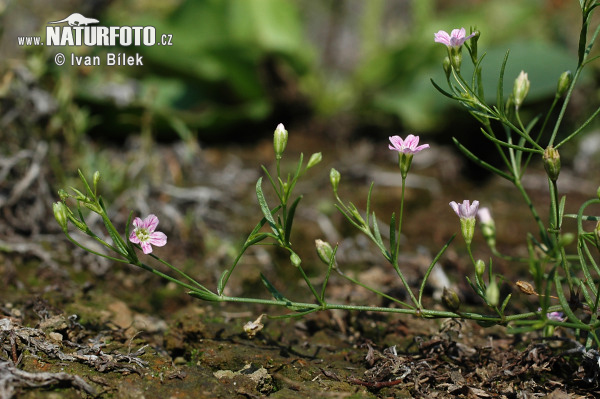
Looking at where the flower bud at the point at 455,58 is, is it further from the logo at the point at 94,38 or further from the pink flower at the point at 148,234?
the logo at the point at 94,38

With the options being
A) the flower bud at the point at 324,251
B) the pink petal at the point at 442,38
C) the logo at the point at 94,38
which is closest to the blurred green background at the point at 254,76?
the logo at the point at 94,38

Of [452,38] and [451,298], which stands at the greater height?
[452,38]

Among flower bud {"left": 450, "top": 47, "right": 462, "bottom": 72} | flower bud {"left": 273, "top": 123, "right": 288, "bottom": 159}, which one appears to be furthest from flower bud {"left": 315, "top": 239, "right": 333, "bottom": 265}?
flower bud {"left": 450, "top": 47, "right": 462, "bottom": 72}

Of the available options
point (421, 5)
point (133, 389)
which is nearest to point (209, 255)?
point (133, 389)

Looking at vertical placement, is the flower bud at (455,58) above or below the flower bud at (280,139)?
above

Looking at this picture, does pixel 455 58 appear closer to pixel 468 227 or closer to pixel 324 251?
pixel 468 227

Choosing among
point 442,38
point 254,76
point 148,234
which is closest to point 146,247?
point 148,234

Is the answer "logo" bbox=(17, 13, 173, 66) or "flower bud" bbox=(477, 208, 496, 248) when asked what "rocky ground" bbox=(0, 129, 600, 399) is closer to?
"flower bud" bbox=(477, 208, 496, 248)

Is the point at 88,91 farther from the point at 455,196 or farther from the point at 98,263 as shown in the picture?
the point at 455,196
